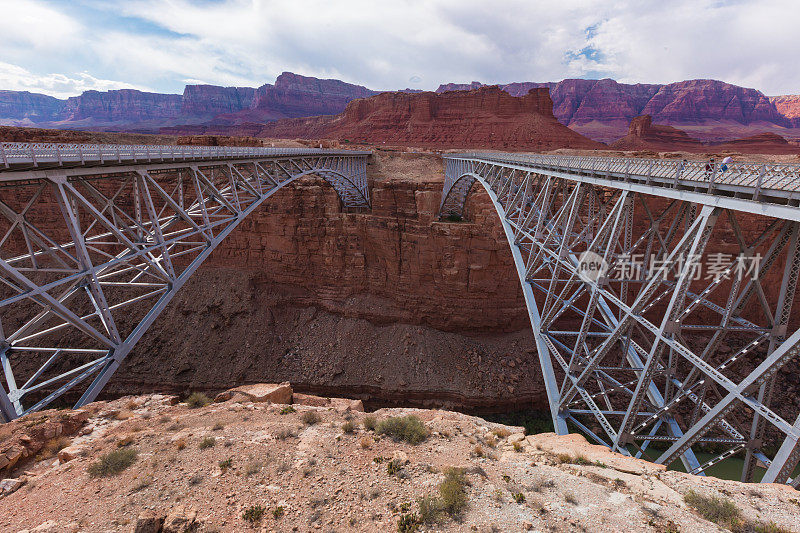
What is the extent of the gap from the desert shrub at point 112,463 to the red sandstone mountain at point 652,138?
80.5 m

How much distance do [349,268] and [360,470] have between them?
2291 centimetres

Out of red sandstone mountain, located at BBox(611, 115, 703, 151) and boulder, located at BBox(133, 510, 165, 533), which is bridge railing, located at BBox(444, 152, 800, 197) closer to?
boulder, located at BBox(133, 510, 165, 533)

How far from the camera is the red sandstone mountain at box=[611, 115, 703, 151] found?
65.9 meters

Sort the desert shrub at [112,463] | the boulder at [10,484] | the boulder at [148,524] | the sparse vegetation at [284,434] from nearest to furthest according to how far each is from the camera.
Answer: the boulder at [148,524]
the boulder at [10,484]
the desert shrub at [112,463]
the sparse vegetation at [284,434]

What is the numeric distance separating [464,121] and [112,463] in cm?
7239

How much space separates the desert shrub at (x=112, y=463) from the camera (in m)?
6.62

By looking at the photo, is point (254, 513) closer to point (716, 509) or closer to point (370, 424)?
point (370, 424)

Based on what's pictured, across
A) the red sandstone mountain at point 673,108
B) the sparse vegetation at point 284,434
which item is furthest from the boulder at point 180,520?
the red sandstone mountain at point 673,108

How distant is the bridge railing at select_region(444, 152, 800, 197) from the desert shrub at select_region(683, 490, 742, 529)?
5.29 m

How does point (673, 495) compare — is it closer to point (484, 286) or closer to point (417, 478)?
point (417, 478)

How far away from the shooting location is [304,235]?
28.9 m

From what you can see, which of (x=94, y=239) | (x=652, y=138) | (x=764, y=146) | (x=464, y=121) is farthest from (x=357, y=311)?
(x=764, y=146)

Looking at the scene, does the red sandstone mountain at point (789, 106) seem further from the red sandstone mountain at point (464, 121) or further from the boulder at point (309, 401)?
the boulder at point (309, 401)

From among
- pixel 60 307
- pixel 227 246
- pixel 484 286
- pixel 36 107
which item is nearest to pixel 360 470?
pixel 60 307
